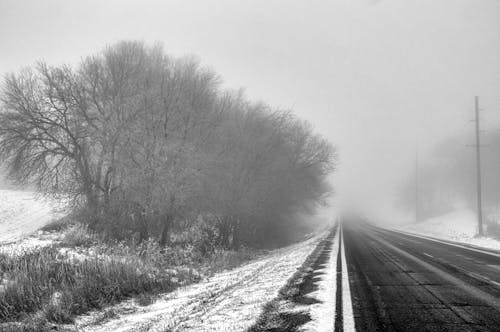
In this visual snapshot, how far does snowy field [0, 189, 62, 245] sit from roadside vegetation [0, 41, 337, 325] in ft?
6.41

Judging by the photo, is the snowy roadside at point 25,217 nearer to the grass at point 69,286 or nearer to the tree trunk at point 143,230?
the tree trunk at point 143,230

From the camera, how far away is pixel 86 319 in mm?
6918

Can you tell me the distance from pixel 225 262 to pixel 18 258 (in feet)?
22.7

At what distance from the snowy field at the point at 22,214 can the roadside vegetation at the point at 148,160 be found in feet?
6.41

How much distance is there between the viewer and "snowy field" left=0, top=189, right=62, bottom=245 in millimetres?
23548

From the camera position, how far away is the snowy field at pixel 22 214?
77.3 feet

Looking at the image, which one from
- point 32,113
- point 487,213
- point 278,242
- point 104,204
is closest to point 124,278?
point 104,204

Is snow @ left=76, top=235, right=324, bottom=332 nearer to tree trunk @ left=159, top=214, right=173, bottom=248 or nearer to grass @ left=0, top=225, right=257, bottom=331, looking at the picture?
grass @ left=0, top=225, right=257, bottom=331

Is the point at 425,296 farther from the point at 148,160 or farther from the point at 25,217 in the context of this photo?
the point at 25,217

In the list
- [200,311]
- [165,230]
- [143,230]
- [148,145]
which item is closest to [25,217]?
[143,230]

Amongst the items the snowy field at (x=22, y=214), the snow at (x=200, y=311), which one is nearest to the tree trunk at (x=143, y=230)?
the snowy field at (x=22, y=214)

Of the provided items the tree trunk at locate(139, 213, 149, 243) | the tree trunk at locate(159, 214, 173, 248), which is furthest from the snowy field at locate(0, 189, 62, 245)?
the tree trunk at locate(159, 214, 173, 248)

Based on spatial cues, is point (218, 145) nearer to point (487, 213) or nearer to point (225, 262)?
point (225, 262)

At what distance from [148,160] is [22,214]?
740 inches
